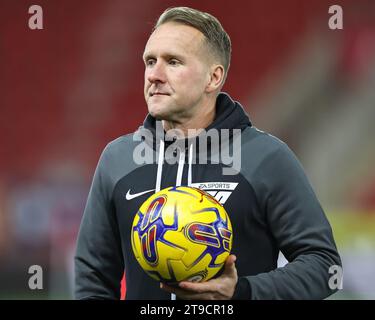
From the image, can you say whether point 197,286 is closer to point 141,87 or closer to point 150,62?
point 150,62

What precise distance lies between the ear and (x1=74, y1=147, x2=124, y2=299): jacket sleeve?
53 centimetres

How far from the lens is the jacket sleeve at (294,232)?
101 inches

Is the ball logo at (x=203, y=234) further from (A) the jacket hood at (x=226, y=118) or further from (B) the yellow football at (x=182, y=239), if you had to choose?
(A) the jacket hood at (x=226, y=118)

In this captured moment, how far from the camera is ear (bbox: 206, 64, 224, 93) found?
9.41ft

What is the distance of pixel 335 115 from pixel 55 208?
3.30 metres

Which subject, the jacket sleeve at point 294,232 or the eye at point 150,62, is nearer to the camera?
the jacket sleeve at point 294,232

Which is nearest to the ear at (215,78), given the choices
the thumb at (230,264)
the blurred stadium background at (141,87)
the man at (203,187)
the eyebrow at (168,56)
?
the man at (203,187)

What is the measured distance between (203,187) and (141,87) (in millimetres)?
5983

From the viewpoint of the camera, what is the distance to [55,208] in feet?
23.9

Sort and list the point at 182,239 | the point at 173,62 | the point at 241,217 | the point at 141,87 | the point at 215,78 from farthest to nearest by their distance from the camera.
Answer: the point at 141,87 < the point at 215,78 < the point at 173,62 < the point at 241,217 < the point at 182,239

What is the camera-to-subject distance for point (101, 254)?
9.29 feet

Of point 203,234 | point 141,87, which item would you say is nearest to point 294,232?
point 203,234

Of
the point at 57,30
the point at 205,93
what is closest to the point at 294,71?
the point at 57,30
